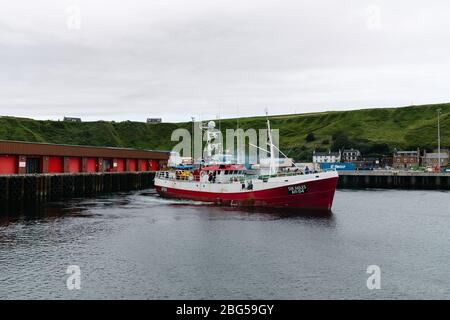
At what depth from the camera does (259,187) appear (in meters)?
58.2

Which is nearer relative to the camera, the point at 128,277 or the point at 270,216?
the point at 128,277

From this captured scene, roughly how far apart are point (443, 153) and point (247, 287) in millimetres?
154984

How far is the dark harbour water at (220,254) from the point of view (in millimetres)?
24250

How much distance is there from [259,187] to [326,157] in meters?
125

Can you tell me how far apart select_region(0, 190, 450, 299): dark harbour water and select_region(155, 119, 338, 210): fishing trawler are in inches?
168

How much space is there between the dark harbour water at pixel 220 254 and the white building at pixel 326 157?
124034 millimetres

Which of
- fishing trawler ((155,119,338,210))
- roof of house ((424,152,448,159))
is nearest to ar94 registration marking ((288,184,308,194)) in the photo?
fishing trawler ((155,119,338,210))

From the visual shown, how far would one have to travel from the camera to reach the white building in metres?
175

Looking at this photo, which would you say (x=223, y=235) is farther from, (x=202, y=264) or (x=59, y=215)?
(x=59, y=215)

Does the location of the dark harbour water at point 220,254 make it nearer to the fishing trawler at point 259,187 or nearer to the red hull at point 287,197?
the red hull at point 287,197

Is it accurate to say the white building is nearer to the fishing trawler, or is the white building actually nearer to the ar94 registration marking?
the fishing trawler

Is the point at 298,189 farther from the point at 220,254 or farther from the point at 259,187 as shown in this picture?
the point at 220,254
